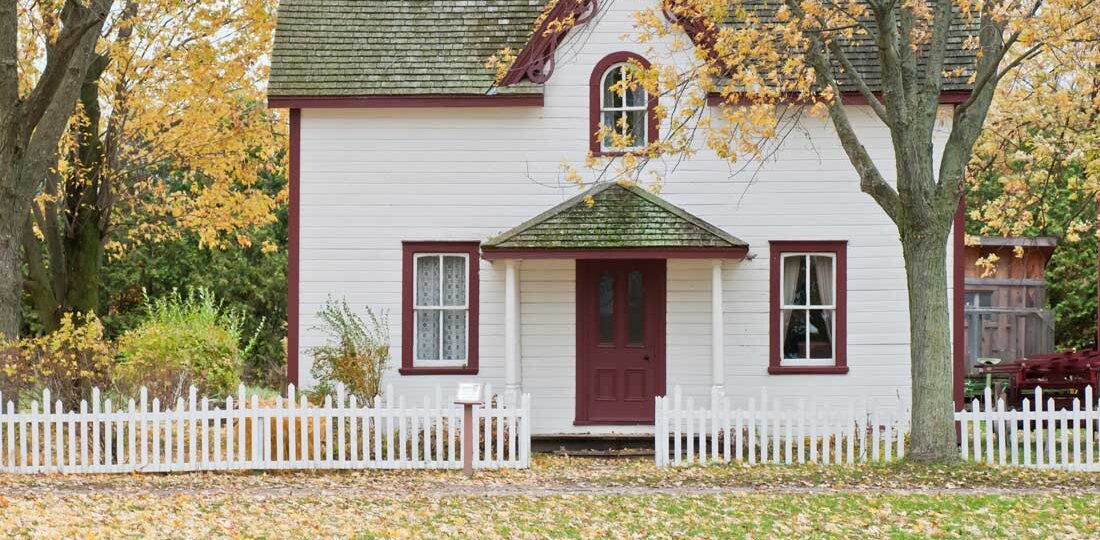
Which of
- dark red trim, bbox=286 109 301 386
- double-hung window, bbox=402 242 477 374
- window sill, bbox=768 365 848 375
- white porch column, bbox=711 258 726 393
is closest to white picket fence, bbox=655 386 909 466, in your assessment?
white porch column, bbox=711 258 726 393

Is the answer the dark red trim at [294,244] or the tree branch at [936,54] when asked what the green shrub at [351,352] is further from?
the tree branch at [936,54]

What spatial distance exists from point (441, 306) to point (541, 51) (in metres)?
3.86

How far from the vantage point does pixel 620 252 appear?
1694cm

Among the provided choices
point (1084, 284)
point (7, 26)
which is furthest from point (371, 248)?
point (1084, 284)

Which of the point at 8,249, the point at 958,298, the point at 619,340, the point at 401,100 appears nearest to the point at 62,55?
the point at 8,249

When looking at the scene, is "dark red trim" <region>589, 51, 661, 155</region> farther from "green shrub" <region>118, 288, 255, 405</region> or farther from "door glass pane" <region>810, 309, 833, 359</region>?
"green shrub" <region>118, 288, 255, 405</region>

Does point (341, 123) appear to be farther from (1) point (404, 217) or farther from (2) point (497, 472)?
(2) point (497, 472)

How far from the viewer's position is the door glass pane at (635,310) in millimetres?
18141

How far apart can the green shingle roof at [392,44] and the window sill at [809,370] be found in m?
5.18

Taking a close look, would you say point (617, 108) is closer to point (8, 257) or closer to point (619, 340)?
point (619, 340)

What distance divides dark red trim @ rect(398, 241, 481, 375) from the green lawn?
10.3 ft

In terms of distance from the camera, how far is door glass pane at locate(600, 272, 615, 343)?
18.1m

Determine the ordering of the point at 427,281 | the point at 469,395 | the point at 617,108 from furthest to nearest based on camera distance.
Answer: the point at 427,281 < the point at 617,108 < the point at 469,395

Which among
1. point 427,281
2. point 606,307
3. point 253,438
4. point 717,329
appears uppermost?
point 427,281
